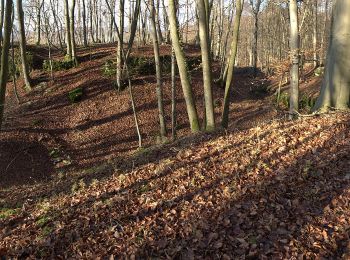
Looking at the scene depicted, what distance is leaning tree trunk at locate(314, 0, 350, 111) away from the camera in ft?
27.6

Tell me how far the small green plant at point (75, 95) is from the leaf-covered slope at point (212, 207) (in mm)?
12214

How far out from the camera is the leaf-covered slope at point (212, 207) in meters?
4.57

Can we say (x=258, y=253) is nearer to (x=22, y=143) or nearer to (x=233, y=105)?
(x=22, y=143)

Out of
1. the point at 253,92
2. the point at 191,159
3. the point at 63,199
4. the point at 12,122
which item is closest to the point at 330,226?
the point at 191,159

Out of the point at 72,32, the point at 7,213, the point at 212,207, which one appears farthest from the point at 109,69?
the point at 212,207

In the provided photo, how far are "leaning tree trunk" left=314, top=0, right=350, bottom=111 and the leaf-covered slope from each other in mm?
1217

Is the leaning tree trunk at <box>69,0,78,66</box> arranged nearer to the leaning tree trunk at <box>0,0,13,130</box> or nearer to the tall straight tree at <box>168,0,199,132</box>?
the tall straight tree at <box>168,0,199,132</box>

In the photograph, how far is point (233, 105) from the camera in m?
21.9

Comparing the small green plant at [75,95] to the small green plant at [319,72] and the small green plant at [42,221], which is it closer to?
the small green plant at [42,221]

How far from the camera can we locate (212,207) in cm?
535

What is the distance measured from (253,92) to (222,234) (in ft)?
79.9

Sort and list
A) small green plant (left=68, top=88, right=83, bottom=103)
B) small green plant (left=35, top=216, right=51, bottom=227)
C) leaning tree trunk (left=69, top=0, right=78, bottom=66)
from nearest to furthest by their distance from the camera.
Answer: small green plant (left=35, top=216, right=51, bottom=227) < small green plant (left=68, top=88, right=83, bottom=103) < leaning tree trunk (left=69, top=0, right=78, bottom=66)

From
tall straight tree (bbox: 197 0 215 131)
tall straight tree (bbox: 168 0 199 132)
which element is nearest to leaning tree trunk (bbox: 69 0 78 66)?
tall straight tree (bbox: 168 0 199 132)

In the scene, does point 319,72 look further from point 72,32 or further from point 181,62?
point 181,62
